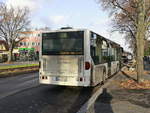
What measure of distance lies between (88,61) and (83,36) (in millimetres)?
1194

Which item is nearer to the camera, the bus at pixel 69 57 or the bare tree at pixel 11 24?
the bus at pixel 69 57

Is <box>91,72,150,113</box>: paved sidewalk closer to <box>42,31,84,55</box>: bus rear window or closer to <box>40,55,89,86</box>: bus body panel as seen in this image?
<box>40,55,89,86</box>: bus body panel

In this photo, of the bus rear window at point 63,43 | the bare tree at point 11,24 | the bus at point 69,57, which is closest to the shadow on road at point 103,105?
the bus at point 69,57

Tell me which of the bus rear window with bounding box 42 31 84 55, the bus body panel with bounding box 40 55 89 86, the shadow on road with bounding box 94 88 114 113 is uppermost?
the bus rear window with bounding box 42 31 84 55

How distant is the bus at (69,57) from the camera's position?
8953 mm

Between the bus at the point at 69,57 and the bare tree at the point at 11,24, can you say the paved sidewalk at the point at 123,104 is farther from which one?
the bare tree at the point at 11,24

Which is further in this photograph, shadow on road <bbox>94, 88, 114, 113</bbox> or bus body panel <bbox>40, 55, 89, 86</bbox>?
bus body panel <bbox>40, 55, 89, 86</bbox>

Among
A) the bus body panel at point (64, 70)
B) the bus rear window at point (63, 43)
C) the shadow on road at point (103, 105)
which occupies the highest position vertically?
the bus rear window at point (63, 43)

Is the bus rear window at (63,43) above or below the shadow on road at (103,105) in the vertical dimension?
above

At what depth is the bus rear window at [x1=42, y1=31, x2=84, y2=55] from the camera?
9.12m

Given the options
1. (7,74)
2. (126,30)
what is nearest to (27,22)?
(126,30)

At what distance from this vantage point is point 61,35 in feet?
31.2

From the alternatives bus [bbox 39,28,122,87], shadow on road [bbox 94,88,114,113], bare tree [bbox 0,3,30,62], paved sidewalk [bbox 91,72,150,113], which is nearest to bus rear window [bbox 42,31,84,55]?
bus [bbox 39,28,122,87]

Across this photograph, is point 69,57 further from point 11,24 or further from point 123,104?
point 11,24
